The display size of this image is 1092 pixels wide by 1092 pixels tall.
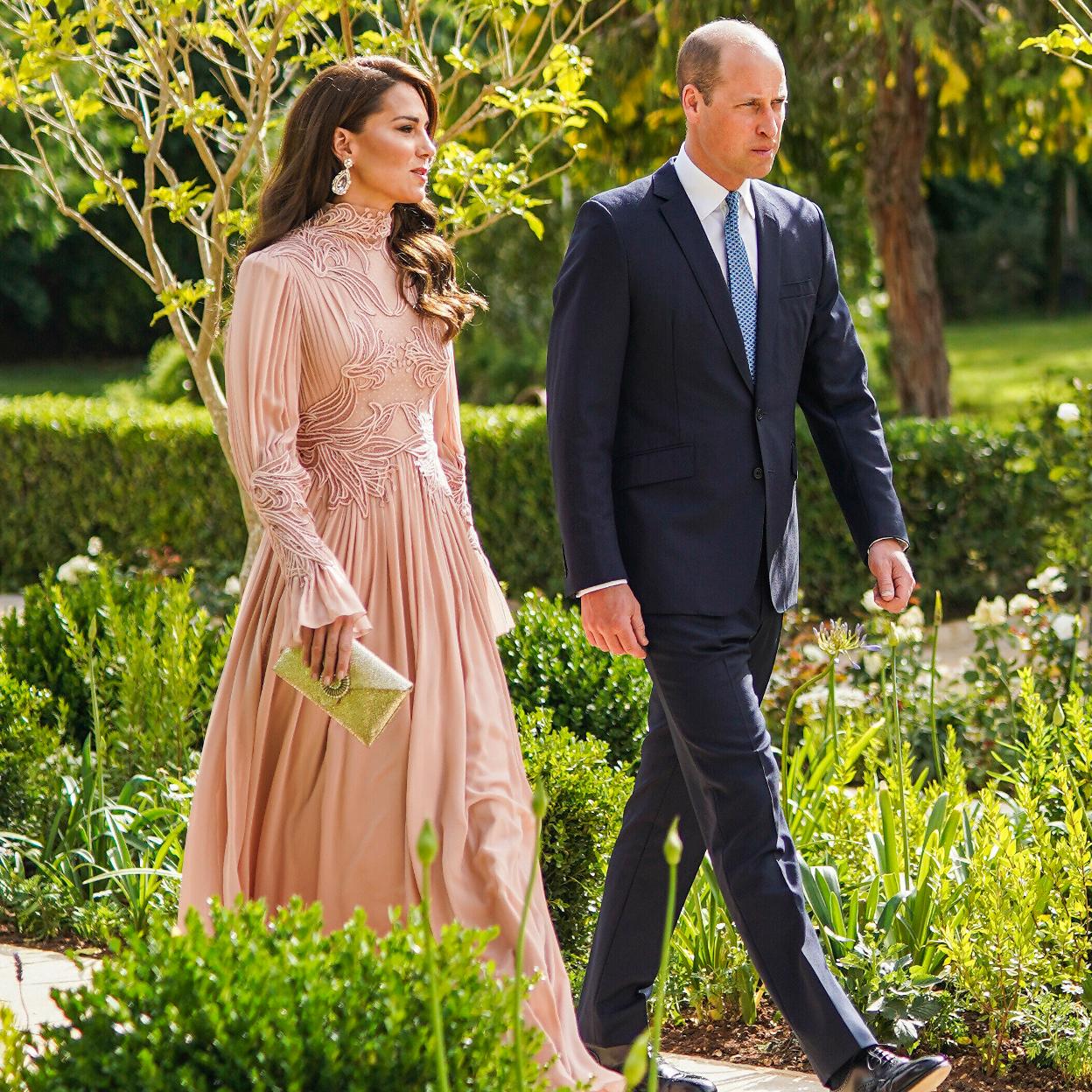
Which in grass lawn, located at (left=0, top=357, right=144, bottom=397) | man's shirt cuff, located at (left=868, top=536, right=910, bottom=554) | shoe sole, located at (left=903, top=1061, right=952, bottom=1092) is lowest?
grass lawn, located at (left=0, top=357, right=144, bottom=397)

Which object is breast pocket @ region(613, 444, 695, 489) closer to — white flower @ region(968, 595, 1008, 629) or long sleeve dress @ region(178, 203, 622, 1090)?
long sleeve dress @ region(178, 203, 622, 1090)

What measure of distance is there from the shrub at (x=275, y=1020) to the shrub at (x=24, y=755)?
2.54 metres

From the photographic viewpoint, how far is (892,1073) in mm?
2652

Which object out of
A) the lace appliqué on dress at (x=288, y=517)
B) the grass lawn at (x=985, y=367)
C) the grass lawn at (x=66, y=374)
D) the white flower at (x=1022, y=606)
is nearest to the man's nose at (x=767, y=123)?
the lace appliqué on dress at (x=288, y=517)

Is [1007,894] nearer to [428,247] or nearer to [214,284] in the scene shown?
[428,247]

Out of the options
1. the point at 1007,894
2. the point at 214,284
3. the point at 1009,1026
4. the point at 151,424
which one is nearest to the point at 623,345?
the point at 1007,894

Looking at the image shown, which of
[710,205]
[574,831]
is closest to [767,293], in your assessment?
[710,205]

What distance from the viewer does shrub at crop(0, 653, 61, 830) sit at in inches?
173

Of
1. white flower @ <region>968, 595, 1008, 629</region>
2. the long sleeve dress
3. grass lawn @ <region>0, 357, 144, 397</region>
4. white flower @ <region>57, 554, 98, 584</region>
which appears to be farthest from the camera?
grass lawn @ <region>0, 357, 144, 397</region>

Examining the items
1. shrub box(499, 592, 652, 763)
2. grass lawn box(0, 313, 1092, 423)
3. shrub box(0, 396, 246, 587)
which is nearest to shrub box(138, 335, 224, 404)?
grass lawn box(0, 313, 1092, 423)

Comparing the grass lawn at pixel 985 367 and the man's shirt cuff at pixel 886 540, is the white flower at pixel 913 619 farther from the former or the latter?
the grass lawn at pixel 985 367

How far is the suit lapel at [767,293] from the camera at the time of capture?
9.76 feet

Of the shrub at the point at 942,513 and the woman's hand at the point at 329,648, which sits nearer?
the woman's hand at the point at 329,648

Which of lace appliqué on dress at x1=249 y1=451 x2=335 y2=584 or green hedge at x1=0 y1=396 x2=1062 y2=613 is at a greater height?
lace appliqué on dress at x1=249 y1=451 x2=335 y2=584
